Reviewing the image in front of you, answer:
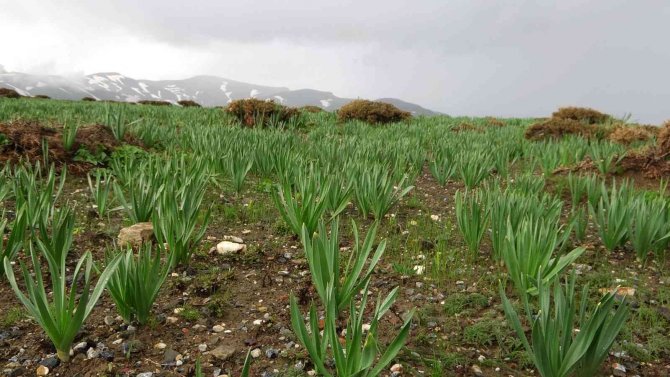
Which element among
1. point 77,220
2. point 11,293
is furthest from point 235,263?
point 77,220

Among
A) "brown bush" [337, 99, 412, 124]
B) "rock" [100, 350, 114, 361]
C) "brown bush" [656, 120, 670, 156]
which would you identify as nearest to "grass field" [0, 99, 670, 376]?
"rock" [100, 350, 114, 361]

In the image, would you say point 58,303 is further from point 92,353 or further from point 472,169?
point 472,169

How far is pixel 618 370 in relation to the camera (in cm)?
192

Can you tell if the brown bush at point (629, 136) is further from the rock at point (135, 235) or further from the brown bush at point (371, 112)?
the rock at point (135, 235)

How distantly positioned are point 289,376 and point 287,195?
1.40m

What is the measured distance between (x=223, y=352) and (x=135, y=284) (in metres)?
0.48

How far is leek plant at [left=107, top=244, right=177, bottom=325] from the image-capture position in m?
1.93

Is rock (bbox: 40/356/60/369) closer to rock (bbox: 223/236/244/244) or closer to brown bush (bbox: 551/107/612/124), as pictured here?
rock (bbox: 223/236/244/244)

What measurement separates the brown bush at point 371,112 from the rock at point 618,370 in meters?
10.5

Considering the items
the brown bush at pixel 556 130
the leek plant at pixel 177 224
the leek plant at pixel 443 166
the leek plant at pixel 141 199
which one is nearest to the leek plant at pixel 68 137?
the leek plant at pixel 141 199

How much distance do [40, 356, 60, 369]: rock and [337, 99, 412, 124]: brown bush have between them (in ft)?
35.2

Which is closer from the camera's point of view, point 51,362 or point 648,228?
point 51,362

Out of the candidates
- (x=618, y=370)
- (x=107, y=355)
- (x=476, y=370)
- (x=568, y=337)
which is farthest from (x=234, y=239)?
(x=618, y=370)

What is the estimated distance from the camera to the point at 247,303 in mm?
2406
